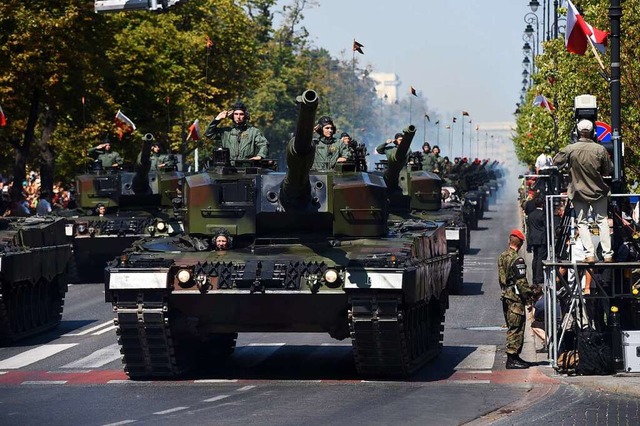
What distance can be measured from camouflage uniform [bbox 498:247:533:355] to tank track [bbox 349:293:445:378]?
3.50 ft

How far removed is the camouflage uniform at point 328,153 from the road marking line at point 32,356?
4622 mm

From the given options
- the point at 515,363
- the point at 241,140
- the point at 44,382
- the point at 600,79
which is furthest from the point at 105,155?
the point at 515,363

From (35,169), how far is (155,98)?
21.7 feet

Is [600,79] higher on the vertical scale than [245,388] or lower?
higher

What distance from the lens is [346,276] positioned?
17641 mm

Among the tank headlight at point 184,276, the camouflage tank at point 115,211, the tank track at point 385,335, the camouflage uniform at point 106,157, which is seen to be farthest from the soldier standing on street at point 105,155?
the tank headlight at point 184,276

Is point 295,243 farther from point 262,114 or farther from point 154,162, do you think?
point 262,114

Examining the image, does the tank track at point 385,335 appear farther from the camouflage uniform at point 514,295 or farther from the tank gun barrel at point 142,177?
the tank gun barrel at point 142,177

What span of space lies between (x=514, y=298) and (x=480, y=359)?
6.00 feet

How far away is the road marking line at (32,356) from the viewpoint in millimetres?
21275

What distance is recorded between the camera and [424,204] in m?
33.1

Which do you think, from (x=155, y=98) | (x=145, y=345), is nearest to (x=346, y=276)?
(x=145, y=345)

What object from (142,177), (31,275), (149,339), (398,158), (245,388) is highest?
(398,158)

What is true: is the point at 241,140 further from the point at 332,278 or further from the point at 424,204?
the point at 424,204
